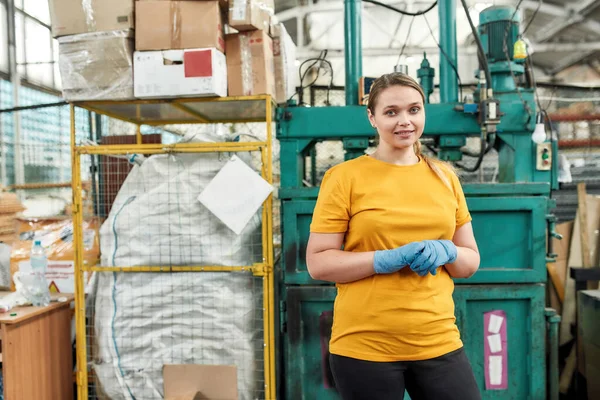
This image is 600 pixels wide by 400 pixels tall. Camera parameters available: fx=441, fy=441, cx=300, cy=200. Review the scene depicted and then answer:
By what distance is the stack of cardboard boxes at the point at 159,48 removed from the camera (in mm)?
2225

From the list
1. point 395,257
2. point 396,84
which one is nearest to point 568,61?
point 396,84

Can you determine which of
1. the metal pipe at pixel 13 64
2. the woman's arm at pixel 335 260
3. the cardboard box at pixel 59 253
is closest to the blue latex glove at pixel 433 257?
the woman's arm at pixel 335 260

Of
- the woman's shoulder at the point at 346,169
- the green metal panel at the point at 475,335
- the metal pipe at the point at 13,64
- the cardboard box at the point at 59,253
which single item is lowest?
the green metal panel at the point at 475,335

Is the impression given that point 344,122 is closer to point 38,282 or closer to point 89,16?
point 89,16

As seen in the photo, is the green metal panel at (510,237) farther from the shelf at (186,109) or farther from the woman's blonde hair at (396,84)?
the shelf at (186,109)

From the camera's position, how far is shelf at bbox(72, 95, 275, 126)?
2.36m

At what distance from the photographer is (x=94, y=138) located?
11.1ft

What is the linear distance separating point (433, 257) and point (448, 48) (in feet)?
6.07

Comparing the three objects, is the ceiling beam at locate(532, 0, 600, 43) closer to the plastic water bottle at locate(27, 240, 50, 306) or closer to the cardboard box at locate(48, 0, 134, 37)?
the cardboard box at locate(48, 0, 134, 37)

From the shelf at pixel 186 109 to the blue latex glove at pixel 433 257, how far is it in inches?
52.5

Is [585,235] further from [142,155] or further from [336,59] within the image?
[336,59]

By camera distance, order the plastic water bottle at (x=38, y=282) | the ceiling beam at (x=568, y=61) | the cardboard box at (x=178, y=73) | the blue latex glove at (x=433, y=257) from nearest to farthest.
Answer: the blue latex glove at (x=433, y=257) < the cardboard box at (x=178, y=73) < the plastic water bottle at (x=38, y=282) < the ceiling beam at (x=568, y=61)

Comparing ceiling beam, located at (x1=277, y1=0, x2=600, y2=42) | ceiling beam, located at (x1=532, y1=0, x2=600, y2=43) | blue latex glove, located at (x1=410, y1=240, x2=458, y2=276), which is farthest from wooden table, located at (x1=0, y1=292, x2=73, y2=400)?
ceiling beam, located at (x1=532, y1=0, x2=600, y2=43)

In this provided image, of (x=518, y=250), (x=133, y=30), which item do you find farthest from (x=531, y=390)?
(x=133, y=30)
